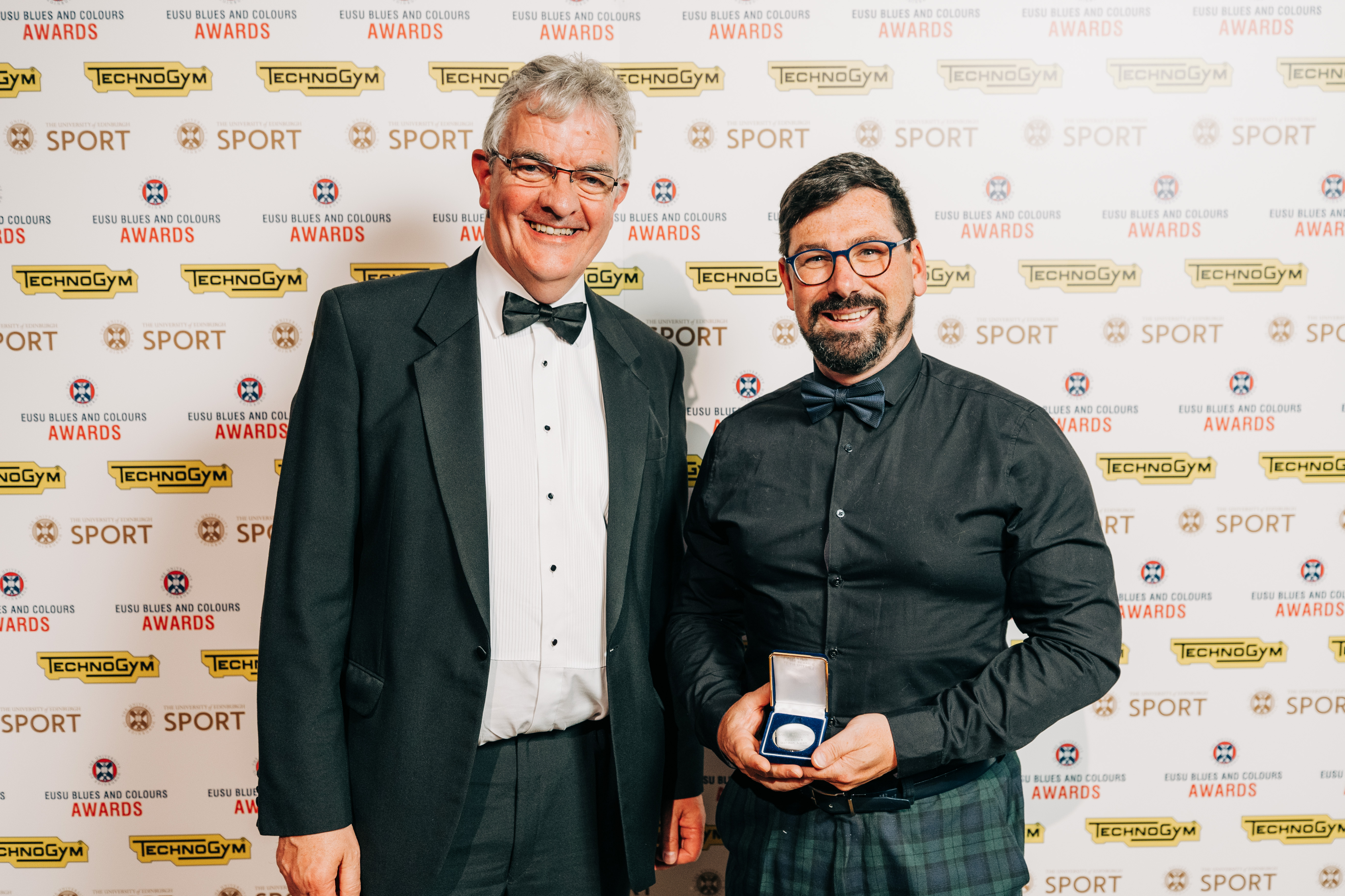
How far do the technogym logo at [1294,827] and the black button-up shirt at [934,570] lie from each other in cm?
159

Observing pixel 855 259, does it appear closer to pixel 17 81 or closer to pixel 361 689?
pixel 361 689

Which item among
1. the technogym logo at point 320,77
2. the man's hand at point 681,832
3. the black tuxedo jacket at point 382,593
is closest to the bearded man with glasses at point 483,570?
the black tuxedo jacket at point 382,593

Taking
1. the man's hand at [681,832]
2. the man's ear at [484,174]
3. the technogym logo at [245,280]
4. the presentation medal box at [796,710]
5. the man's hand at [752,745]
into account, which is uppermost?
the man's ear at [484,174]

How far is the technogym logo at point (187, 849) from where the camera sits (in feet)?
8.33

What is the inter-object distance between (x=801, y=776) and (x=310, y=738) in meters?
0.96

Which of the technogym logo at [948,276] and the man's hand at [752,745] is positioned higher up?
the technogym logo at [948,276]

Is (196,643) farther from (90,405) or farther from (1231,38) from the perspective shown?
(1231,38)

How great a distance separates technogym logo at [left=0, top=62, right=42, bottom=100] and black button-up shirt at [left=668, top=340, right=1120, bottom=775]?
251 centimetres

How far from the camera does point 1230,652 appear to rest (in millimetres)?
2508

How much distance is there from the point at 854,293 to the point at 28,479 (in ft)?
8.33

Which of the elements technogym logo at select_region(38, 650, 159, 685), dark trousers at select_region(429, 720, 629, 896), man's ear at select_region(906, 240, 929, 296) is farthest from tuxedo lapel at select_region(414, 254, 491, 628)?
technogym logo at select_region(38, 650, 159, 685)

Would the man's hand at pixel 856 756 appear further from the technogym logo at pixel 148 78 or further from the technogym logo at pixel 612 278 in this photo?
the technogym logo at pixel 148 78

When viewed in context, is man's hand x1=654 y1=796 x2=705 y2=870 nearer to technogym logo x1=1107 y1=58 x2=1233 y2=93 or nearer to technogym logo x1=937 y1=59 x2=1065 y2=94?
technogym logo x1=937 y1=59 x2=1065 y2=94

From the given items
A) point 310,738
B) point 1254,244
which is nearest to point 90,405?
point 310,738
